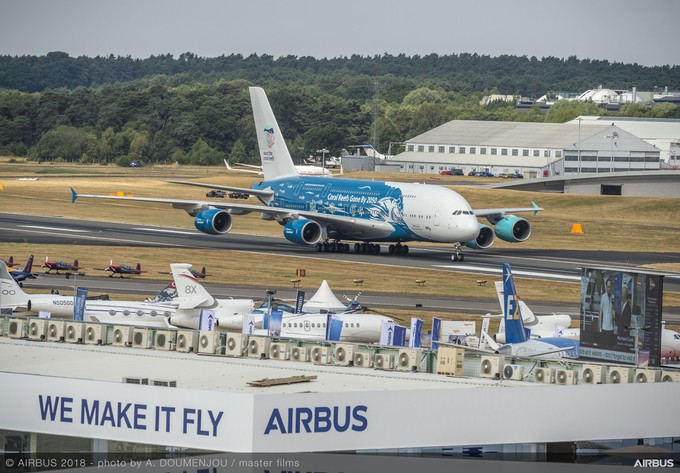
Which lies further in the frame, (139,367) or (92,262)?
(92,262)

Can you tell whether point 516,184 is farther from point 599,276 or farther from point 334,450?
point 334,450

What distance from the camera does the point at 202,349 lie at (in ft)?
176

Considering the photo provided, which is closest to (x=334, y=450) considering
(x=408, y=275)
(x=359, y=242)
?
(x=408, y=275)

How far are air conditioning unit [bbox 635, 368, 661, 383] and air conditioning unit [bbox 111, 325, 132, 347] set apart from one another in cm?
2156

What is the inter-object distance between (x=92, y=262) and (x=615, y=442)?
209 feet

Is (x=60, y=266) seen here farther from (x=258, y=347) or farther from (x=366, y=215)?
(x=258, y=347)

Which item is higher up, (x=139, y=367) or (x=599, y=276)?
(x=599, y=276)

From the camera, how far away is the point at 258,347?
2083 inches

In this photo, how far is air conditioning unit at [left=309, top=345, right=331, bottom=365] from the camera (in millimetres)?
51719

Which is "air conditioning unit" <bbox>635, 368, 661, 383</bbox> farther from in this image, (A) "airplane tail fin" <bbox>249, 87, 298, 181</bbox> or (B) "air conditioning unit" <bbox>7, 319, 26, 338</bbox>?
(A) "airplane tail fin" <bbox>249, 87, 298, 181</bbox>

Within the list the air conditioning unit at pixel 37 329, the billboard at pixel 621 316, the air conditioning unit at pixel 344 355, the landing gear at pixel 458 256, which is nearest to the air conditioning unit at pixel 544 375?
the billboard at pixel 621 316

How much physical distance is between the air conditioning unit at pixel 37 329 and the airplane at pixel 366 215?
48486mm

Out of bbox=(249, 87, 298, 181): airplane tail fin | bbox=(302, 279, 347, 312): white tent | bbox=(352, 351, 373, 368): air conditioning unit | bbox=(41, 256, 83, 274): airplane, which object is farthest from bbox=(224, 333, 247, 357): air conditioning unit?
bbox=(249, 87, 298, 181): airplane tail fin

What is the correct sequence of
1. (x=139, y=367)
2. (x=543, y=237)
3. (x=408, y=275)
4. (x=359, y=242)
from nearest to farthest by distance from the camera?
(x=139, y=367) < (x=408, y=275) < (x=359, y=242) < (x=543, y=237)
